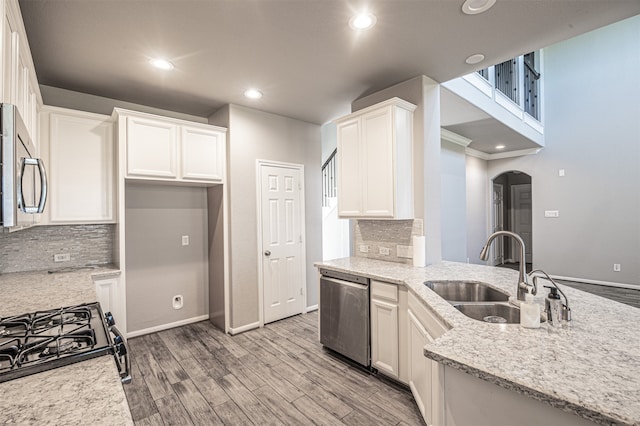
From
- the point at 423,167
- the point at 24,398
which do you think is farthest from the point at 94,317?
the point at 423,167

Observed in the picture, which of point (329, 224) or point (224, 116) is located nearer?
point (224, 116)

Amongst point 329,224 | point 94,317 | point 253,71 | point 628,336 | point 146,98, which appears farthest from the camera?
point 329,224

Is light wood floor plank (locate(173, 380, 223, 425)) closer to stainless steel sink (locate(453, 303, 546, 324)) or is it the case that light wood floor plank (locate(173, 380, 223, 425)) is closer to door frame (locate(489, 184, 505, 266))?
stainless steel sink (locate(453, 303, 546, 324))

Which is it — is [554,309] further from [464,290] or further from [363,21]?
[363,21]

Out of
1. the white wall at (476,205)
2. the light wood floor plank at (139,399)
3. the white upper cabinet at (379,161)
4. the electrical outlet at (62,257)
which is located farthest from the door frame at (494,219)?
the electrical outlet at (62,257)

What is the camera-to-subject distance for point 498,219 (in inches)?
309

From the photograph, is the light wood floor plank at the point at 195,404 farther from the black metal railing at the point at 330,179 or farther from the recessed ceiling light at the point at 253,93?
the black metal railing at the point at 330,179

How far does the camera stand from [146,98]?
3350 mm

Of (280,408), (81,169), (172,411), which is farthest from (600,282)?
(81,169)

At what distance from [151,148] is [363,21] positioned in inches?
93.6

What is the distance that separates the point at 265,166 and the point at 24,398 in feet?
10.4

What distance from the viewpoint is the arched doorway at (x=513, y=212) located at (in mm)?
8031

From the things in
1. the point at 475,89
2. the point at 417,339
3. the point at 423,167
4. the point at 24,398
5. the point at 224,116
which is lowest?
the point at 417,339

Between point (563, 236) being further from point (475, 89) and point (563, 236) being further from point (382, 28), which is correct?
point (382, 28)
